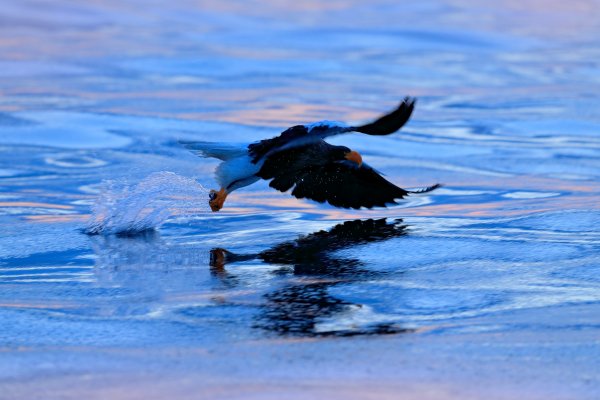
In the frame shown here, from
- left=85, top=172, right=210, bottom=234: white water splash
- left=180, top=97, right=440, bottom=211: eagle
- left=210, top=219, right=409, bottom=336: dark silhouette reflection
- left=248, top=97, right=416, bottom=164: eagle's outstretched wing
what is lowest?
left=210, top=219, right=409, bottom=336: dark silhouette reflection

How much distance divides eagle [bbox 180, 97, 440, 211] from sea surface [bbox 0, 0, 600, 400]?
200 millimetres

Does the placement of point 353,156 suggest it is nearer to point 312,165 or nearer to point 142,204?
point 312,165

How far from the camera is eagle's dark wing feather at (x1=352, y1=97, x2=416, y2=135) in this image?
6.44 m

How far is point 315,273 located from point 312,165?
1.09 m

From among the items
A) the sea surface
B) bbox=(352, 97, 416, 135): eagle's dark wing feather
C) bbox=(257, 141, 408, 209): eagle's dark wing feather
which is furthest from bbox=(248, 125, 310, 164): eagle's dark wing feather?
the sea surface

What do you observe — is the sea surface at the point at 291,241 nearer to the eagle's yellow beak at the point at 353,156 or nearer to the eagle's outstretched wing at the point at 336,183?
the eagle's outstretched wing at the point at 336,183

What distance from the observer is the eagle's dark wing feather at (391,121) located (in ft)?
21.1

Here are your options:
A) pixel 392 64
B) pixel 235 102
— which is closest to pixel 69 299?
pixel 235 102

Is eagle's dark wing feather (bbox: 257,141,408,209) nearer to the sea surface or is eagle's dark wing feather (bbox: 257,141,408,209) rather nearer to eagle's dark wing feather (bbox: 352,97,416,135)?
the sea surface

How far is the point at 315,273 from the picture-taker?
20.8 feet

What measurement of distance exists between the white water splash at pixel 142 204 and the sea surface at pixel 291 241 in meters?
0.02

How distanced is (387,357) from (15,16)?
15.9 m

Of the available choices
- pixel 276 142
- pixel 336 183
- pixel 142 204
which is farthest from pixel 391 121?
pixel 142 204

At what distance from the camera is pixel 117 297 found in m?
5.89
